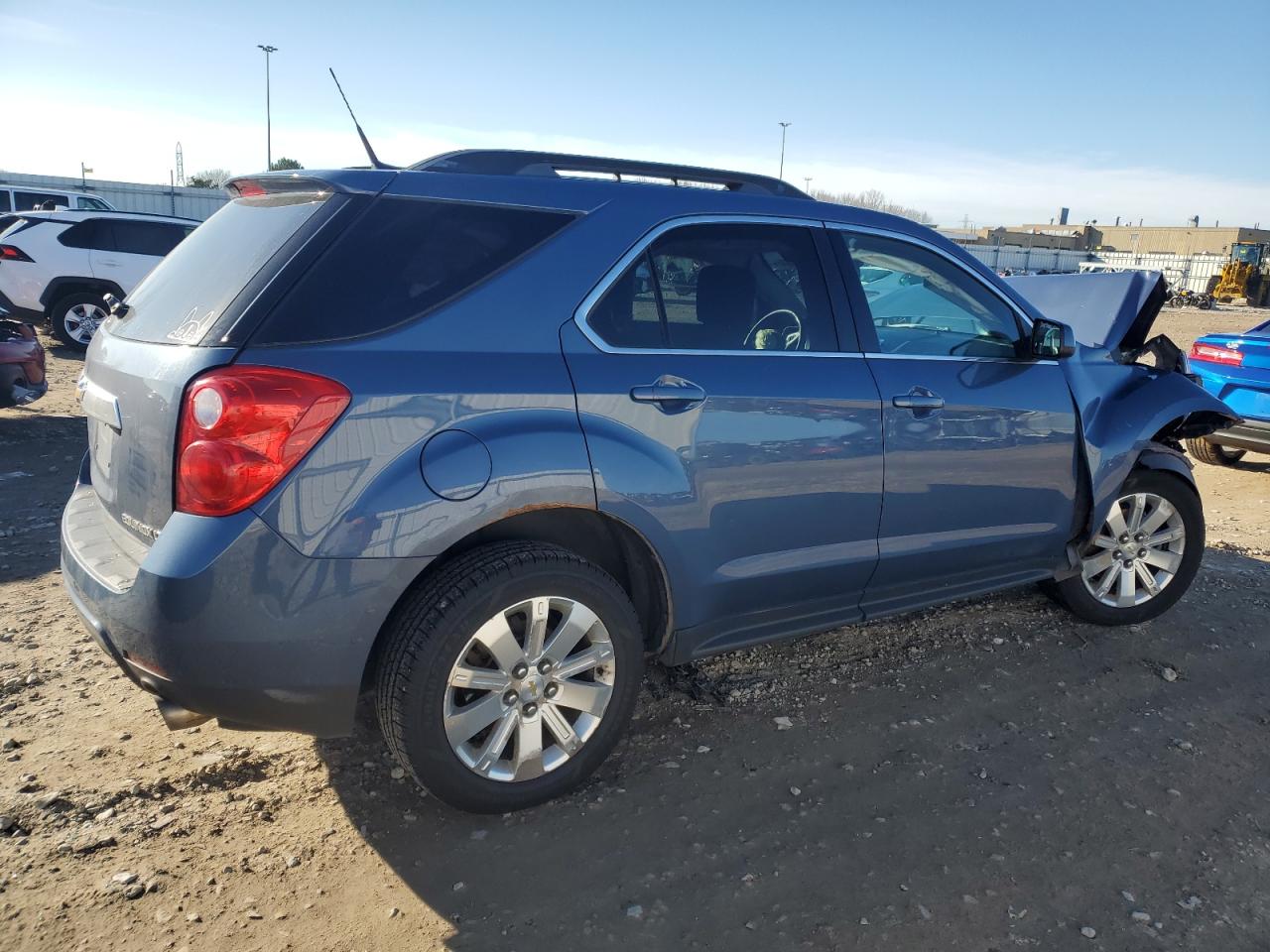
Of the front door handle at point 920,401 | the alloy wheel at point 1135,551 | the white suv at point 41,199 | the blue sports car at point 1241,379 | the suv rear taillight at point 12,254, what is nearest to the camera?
the front door handle at point 920,401

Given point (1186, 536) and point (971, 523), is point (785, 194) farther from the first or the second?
point (1186, 536)

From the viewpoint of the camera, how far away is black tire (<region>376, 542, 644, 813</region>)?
2.60 m

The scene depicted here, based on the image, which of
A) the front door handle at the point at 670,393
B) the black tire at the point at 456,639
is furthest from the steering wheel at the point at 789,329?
the black tire at the point at 456,639

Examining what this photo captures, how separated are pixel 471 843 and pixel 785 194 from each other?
8.23ft

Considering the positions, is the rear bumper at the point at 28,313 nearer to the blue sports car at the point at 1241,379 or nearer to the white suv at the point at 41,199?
the white suv at the point at 41,199

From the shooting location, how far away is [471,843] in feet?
9.19

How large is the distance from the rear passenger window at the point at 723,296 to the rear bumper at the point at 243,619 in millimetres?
1037

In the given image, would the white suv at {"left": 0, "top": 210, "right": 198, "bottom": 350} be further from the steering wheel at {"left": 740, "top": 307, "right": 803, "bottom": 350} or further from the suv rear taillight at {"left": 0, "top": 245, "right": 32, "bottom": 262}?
the steering wheel at {"left": 740, "top": 307, "right": 803, "bottom": 350}

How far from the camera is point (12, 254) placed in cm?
1194

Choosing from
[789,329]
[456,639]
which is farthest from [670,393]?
[456,639]

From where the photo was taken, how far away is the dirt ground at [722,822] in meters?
2.49

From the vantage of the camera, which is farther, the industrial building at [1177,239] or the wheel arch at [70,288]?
the industrial building at [1177,239]

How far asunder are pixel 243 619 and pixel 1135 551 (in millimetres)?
3978

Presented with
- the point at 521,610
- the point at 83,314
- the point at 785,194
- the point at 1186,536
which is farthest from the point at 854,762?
the point at 83,314
